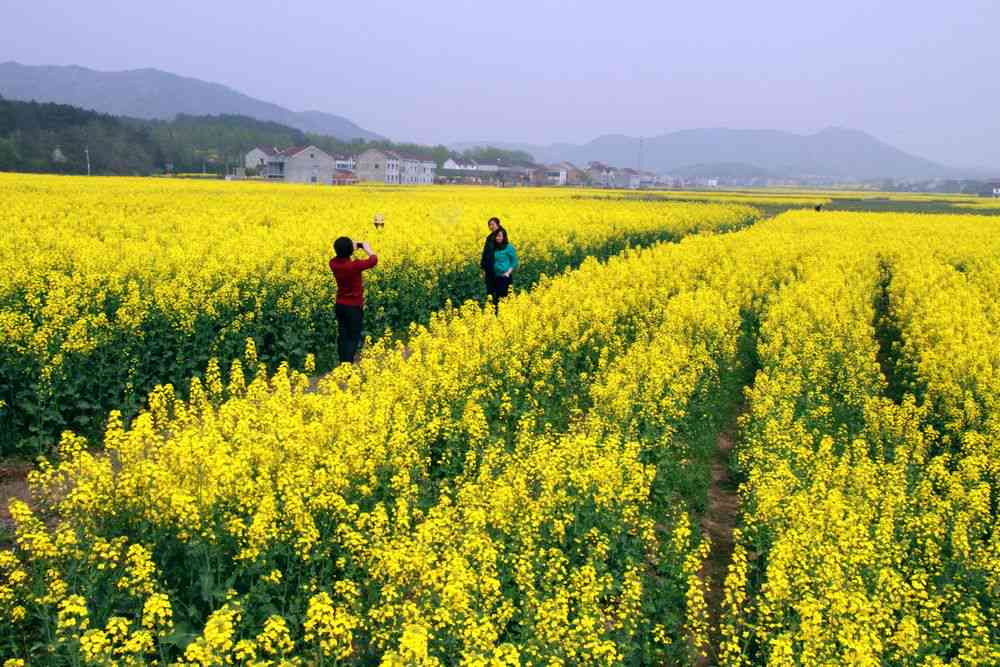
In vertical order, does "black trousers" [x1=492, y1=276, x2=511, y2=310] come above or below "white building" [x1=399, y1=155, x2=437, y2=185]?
below

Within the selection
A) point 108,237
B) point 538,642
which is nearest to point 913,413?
point 538,642

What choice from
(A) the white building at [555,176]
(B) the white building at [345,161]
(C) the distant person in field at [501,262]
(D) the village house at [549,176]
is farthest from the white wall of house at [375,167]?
(C) the distant person in field at [501,262]

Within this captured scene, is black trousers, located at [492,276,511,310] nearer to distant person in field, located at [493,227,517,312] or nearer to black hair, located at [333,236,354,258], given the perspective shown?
distant person in field, located at [493,227,517,312]

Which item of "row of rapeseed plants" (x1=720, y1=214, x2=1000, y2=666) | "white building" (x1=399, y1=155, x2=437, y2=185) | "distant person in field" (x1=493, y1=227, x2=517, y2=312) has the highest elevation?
"white building" (x1=399, y1=155, x2=437, y2=185)

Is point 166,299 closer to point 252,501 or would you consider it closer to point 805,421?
point 252,501

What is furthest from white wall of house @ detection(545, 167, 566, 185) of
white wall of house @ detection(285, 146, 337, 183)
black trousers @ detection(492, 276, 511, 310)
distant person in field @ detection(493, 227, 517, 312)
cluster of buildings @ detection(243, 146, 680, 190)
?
distant person in field @ detection(493, 227, 517, 312)

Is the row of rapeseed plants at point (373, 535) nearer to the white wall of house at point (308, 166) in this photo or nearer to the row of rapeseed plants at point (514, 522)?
the row of rapeseed plants at point (514, 522)

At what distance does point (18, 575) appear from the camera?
17.1ft

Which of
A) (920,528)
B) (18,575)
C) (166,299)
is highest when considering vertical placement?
(166,299)

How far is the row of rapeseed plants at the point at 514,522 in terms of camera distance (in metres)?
5.39

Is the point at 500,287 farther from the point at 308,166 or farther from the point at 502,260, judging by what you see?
the point at 308,166

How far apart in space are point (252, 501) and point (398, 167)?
139 m

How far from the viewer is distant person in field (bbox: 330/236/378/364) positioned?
12.5 metres

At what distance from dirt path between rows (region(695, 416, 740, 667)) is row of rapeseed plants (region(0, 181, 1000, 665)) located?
0.24 metres
